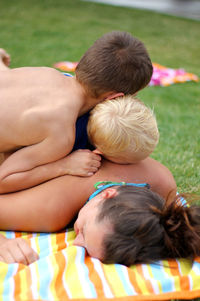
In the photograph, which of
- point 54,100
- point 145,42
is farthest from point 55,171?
point 145,42

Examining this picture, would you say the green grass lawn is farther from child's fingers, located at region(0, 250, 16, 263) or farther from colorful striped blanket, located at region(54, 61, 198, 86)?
child's fingers, located at region(0, 250, 16, 263)

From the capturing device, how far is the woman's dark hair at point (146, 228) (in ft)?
6.38

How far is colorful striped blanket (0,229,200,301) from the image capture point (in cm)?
181

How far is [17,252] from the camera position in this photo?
6.79ft

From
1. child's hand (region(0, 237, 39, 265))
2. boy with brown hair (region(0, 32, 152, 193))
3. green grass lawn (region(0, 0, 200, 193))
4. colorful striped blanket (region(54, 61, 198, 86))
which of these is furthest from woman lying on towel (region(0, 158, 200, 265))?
colorful striped blanket (region(54, 61, 198, 86))

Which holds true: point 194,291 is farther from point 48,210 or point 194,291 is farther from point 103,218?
point 48,210

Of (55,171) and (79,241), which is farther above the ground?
(55,171)

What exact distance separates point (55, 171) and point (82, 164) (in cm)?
16

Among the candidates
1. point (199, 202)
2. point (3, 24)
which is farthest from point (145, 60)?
point (3, 24)

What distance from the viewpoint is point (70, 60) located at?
712 centimetres

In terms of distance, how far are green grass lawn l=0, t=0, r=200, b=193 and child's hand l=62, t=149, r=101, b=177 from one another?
0.91 meters

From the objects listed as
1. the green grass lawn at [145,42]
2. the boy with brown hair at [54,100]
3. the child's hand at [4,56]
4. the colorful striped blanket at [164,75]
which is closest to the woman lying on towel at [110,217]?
the boy with brown hair at [54,100]

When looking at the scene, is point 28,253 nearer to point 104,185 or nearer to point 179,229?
point 104,185

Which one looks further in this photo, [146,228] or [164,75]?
[164,75]
